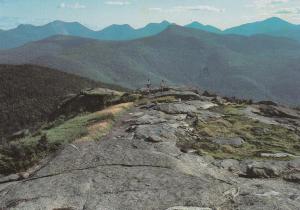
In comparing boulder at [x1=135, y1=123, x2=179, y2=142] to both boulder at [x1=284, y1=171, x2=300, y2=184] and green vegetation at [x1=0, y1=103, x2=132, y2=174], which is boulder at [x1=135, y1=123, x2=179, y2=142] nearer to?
green vegetation at [x1=0, y1=103, x2=132, y2=174]

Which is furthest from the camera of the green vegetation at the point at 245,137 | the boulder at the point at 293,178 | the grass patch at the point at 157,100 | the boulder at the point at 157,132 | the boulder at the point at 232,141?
the grass patch at the point at 157,100

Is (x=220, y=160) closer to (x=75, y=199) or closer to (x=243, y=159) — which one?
(x=243, y=159)

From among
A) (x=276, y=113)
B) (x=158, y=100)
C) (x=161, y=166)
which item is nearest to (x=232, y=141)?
(x=161, y=166)

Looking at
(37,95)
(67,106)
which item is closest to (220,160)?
(67,106)

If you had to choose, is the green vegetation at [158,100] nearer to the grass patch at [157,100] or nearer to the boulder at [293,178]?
the grass patch at [157,100]

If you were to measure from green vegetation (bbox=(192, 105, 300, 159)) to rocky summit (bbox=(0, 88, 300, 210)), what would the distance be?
0.05 metres

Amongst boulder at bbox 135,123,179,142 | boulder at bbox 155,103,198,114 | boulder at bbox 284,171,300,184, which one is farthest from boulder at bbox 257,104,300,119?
boulder at bbox 284,171,300,184

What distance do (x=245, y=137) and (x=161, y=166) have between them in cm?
906

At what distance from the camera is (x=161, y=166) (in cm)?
1464

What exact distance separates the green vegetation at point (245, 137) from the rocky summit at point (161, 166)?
0.05 meters

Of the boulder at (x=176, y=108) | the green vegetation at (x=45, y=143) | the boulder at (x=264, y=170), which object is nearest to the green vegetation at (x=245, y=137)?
the boulder at (x=264, y=170)

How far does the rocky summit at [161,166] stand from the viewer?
40.0ft

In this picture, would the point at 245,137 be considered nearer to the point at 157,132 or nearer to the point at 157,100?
the point at 157,132

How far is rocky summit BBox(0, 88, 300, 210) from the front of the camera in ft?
40.0
